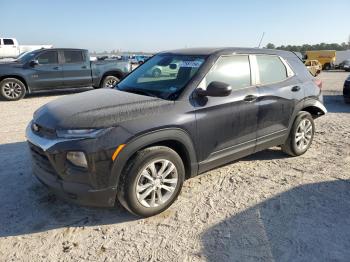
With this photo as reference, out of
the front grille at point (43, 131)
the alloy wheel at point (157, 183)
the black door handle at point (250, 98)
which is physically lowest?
the alloy wheel at point (157, 183)

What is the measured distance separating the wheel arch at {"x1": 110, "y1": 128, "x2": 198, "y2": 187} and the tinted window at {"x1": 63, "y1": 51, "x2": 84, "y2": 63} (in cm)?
921

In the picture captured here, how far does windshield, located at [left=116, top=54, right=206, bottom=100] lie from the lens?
12.1 ft

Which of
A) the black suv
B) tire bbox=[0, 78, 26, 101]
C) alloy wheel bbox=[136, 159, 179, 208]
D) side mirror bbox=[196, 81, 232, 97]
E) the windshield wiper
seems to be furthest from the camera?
tire bbox=[0, 78, 26, 101]

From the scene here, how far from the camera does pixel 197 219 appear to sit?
3.37m

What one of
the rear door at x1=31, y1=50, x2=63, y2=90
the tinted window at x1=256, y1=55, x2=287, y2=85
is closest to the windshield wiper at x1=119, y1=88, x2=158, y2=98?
the tinted window at x1=256, y1=55, x2=287, y2=85

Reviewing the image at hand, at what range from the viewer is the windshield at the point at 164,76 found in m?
3.69

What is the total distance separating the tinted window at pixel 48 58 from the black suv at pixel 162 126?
759cm

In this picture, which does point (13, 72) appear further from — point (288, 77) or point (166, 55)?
point (288, 77)

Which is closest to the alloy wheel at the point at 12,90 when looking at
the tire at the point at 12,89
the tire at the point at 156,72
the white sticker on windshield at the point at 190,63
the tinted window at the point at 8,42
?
the tire at the point at 12,89

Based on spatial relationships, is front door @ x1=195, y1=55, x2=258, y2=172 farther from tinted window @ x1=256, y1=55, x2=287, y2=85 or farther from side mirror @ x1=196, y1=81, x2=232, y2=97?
tinted window @ x1=256, y1=55, x2=287, y2=85

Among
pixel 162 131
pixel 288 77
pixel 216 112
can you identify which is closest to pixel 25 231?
pixel 162 131

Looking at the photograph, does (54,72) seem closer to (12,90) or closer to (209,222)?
(12,90)

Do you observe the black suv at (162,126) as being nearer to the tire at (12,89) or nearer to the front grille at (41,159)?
the front grille at (41,159)

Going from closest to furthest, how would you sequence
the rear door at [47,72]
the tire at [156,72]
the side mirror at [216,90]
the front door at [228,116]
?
1. the side mirror at [216,90]
2. the front door at [228,116]
3. the tire at [156,72]
4. the rear door at [47,72]
